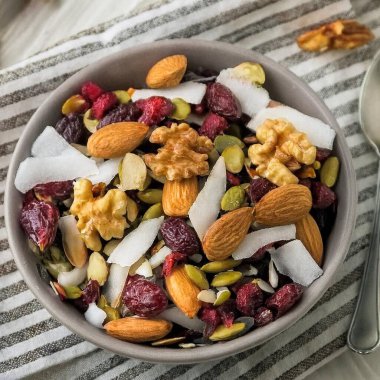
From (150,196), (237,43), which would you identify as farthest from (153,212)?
(237,43)

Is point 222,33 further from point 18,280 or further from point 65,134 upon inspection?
point 18,280

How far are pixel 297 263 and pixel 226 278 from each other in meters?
0.09

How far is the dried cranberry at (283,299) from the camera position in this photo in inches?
32.6

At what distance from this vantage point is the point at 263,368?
999 mm

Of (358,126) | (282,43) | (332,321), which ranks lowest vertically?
(332,321)

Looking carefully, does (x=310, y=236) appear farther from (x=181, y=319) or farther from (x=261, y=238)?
(x=181, y=319)

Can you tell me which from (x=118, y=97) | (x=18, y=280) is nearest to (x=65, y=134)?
(x=118, y=97)

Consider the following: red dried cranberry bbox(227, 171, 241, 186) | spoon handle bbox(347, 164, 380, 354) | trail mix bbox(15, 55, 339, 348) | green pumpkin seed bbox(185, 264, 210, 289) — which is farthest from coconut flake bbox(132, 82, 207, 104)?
spoon handle bbox(347, 164, 380, 354)

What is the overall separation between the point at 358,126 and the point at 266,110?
0.23 metres

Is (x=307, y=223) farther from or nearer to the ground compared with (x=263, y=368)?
farther from the ground

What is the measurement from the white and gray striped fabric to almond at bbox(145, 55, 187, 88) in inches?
5.6

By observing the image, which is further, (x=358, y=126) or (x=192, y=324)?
(x=358, y=126)

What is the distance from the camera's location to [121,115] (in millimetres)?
887

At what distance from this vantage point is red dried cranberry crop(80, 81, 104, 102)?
0.92 m
